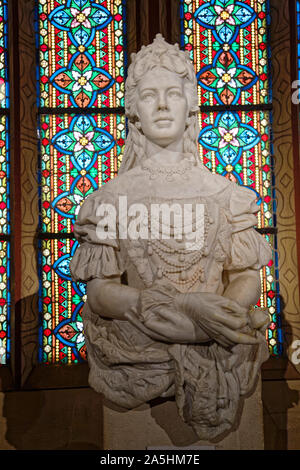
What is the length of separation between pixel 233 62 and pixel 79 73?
48.4 inches

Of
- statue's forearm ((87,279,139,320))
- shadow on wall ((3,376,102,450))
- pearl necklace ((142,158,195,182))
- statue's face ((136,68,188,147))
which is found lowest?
shadow on wall ((3,376,102,450))

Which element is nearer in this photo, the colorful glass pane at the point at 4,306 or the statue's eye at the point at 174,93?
the statue's eye at the point at 174,93

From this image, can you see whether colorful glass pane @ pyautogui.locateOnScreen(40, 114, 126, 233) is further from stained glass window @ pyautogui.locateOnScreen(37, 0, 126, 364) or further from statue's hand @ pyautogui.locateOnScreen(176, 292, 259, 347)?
statue's hand @ pyautogui.locateOnScreen(176, 292, 259, 347)

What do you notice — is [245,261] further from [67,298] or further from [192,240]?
[67,298]

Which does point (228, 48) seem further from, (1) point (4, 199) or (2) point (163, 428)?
(2) point (163, 428)

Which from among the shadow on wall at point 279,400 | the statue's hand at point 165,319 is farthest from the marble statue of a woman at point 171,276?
the shadow on wall at point 279,400

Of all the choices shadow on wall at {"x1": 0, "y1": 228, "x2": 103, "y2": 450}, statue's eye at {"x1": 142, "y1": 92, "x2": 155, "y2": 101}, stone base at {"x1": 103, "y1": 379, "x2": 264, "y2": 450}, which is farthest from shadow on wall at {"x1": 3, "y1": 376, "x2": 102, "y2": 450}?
statue's eye at {"x1": 142, "y1": 92, "x2": 155, "y2": 101}

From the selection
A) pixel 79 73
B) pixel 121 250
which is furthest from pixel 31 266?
pixel 121 250

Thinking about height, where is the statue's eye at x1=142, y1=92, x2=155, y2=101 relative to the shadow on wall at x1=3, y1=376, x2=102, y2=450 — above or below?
above

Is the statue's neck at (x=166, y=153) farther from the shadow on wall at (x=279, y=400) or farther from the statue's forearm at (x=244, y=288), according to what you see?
the shadow on wall at (x=279, y=400)

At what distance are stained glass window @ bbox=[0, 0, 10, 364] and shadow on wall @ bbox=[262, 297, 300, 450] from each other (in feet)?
6.28

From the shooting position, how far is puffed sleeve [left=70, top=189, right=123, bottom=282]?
2797mm

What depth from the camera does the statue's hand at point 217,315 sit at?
250cm

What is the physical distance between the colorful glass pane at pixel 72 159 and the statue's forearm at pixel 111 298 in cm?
242
